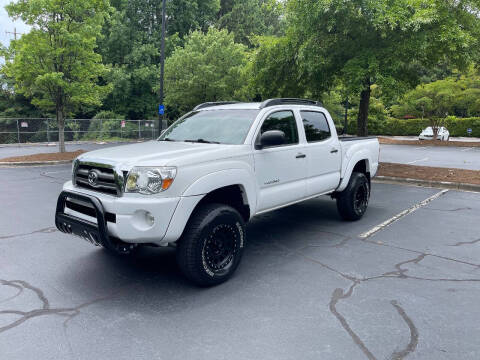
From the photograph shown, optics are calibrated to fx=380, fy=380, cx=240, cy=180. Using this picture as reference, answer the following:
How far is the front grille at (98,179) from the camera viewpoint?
3777 millimetres

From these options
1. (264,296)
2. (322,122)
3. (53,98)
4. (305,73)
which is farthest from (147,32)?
(264,296)

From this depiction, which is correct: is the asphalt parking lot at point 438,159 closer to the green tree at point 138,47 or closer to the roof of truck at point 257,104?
the roof of truck at point 257,104

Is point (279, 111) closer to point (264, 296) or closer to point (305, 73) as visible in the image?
point (264, 296)

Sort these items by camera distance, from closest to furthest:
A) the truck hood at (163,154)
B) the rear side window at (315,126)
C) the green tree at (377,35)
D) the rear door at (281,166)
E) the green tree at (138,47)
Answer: the truck hood at (163,154)
the rear door at (281,166)
the rear side window at (315,126)
the green tree at (377,35)
the green tree at (138,47)

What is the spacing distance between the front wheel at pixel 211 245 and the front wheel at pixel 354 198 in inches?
107

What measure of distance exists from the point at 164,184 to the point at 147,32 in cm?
3844

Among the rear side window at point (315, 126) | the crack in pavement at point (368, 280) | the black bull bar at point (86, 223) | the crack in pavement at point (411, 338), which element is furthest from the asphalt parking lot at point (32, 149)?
the crack in pavement at point (411, 338)

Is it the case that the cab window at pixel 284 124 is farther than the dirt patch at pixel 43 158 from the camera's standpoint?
No

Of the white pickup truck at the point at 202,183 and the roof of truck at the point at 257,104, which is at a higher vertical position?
the roof of truck at the point at 257,104

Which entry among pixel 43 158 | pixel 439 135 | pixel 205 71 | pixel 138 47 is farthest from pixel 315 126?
pixel 138 47

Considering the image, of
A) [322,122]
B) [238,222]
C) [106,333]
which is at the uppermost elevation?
[322,122]

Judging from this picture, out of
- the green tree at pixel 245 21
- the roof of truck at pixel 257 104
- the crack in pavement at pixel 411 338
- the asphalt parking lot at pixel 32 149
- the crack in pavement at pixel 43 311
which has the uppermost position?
the green tree at pixel 245 21

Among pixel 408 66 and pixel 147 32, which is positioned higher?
pixel 147 32

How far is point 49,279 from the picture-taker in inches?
164
